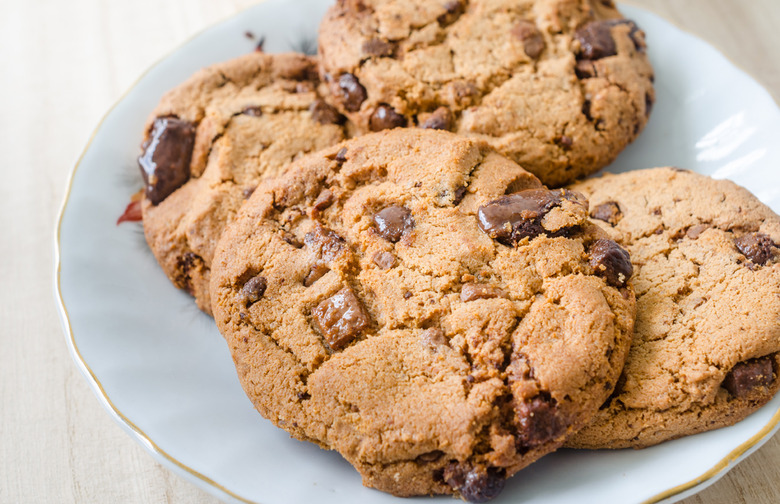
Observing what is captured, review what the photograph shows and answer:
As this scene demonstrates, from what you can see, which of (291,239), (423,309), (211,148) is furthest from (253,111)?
(423,309)

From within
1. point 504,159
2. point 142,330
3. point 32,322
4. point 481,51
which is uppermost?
point 481,51

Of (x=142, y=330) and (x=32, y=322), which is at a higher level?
(x=142, y=330)

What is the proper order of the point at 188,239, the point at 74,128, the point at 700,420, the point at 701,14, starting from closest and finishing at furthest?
the point at 700,420 < the point at 188,239 < the point at 74,128 < the point at 701,14

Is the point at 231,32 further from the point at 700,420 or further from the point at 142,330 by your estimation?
the point at 700,420

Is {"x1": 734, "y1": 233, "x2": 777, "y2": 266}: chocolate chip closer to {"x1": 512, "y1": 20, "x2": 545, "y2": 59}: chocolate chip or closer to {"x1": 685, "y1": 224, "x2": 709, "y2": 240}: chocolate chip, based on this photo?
{"x1": 685, "y1": 224, "x2": 709, "y2": 240}: chocolate chip

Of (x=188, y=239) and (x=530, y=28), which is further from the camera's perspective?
(x=530, y=28)

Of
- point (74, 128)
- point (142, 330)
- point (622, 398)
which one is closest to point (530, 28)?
point (622, 398)

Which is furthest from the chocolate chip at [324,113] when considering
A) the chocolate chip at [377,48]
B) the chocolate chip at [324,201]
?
the chocolate chip at [324,201]
